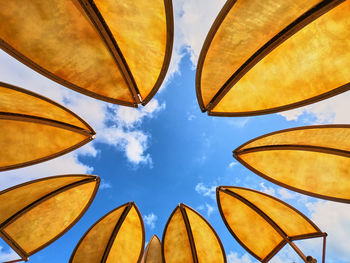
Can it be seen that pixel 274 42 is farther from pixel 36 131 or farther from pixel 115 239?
pixel 115 239

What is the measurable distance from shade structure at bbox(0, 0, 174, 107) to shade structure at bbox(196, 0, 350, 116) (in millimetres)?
2089

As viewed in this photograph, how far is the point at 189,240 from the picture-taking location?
1497 cm

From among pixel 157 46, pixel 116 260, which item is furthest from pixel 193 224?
pixel 157 46

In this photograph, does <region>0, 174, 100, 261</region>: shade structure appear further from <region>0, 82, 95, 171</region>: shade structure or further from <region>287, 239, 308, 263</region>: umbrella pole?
<region>287, 239, 308, 263</region>: umbrella pole

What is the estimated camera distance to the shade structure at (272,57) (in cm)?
798

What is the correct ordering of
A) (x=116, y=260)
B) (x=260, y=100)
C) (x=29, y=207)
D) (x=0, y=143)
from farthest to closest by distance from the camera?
1. (x=116, y=260)
2. (x=29, y=207)
3. (x=0, y=143)
4. (x=260, y=100)

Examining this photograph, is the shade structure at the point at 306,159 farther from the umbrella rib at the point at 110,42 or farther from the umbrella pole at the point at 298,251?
the umbrella rib at the point at 110,42

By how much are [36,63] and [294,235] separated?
53.0 feet

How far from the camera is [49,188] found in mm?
13281

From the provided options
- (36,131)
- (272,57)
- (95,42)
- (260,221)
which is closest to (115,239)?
(36,131)

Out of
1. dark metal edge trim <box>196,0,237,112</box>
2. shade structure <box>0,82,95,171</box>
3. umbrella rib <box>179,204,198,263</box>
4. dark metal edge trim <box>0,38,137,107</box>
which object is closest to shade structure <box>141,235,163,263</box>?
umbrella rib <box>179,204,198,263</box>

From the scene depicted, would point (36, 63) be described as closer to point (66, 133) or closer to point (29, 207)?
point (66, 133)

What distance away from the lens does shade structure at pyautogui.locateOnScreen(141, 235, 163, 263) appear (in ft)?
52.5

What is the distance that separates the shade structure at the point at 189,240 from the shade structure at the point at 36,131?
7545 mm
